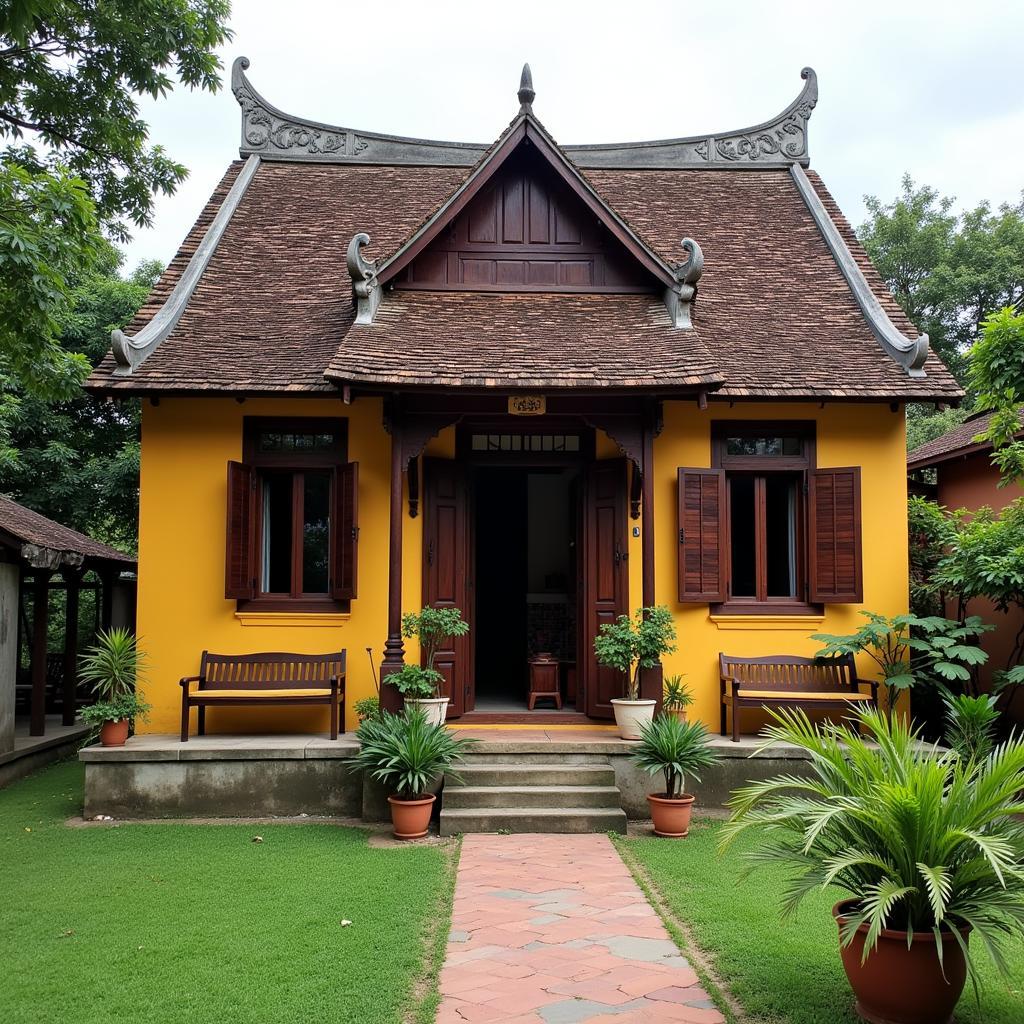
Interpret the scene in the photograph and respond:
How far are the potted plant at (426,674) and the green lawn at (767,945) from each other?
216 cm

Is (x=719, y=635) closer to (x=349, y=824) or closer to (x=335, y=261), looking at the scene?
(x=349, y=824)

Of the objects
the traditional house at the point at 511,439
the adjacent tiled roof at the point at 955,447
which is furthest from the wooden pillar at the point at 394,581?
the adjacent tiled roof at the point at 955,447

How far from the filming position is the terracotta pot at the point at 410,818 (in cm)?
688

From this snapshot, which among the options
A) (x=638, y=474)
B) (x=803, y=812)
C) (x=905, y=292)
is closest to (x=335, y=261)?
(x=638, y=474)

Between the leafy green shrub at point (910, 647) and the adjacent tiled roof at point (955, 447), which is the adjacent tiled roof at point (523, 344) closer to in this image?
the leafy green shrub at point (910, 647)

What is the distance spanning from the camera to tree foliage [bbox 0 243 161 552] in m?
14.2

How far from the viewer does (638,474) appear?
8891 mm

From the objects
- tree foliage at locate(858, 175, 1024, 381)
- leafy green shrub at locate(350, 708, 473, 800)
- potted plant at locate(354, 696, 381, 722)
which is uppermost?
tree foliage at locate(858, 175, 1024, 381)

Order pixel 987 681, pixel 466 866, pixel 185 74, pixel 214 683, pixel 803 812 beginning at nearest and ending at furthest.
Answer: pixel 803 812 → pixel 466 866 → pixel 214 683 → pixel 185 74 → pixel 987 681

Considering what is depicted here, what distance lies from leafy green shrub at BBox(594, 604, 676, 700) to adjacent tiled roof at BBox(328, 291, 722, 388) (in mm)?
2054

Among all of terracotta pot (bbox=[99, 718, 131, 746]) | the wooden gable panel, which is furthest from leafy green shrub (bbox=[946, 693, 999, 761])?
terracotta pot (bbox=[99, 718, 131, 746])

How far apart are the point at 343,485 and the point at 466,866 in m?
4.01

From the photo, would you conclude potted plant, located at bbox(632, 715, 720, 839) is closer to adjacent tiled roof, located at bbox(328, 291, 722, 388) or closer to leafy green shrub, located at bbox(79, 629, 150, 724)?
adjacent tiled roof, located at bbox(328, 291, 722, 388)

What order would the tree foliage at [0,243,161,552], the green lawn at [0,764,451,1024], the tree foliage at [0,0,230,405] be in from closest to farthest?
the green lawn at [0,764,451,1024] < the tree foliage at [0,0,230,405] < the tree foliage at [0,243,161,552]
